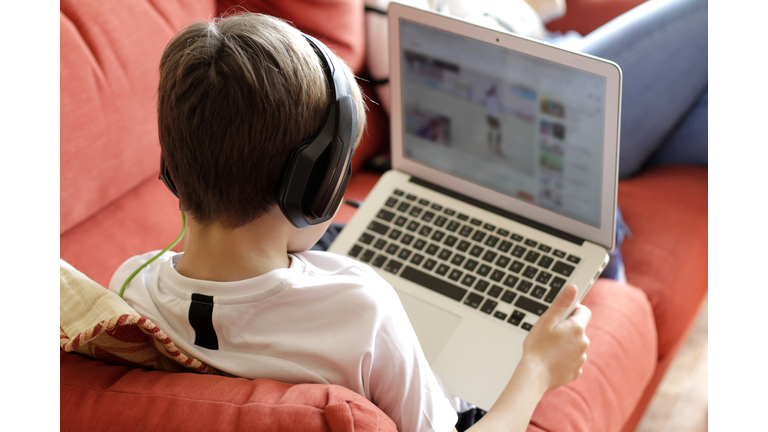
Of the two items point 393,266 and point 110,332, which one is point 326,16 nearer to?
point 393,266

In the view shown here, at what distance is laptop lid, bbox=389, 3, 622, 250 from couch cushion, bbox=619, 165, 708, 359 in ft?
1.05

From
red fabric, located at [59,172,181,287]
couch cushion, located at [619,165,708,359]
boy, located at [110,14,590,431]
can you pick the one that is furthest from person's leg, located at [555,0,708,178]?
red fabric, located at [59,172,181,287]

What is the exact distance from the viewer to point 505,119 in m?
0.97

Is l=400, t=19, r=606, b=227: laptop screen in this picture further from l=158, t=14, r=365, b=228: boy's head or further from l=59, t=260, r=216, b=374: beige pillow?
l=59, t=260, r=216, b=374: beige pillow

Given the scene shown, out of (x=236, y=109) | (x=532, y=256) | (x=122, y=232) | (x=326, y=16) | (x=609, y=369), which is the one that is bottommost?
(x=609, y=369)

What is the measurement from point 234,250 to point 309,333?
12cm

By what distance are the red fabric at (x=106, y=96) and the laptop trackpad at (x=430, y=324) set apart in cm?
66

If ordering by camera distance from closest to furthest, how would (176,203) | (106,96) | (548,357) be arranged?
(548,357) → (106,96) → (176,203)

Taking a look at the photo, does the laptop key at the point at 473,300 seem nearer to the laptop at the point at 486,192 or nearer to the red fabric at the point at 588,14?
the laptop at the point at 486,192

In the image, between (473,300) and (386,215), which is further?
(386,215)

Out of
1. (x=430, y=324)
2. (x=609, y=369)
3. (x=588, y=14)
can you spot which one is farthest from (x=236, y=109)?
(x=588, y=14)

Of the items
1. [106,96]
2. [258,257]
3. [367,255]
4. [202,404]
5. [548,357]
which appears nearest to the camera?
[202,404]

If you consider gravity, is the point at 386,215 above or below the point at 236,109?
below

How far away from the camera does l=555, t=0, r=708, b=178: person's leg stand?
1.13m
